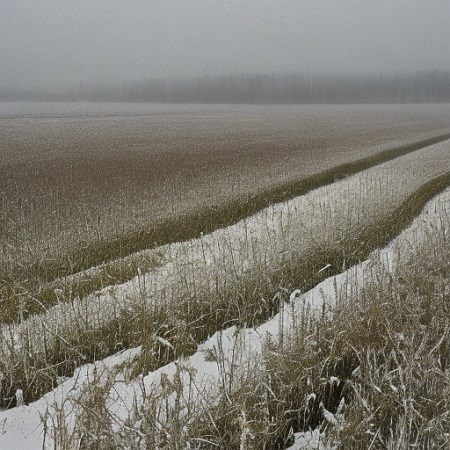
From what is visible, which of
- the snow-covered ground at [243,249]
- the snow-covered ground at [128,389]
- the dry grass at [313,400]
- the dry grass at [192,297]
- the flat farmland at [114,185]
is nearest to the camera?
the dry grass at [313,400]

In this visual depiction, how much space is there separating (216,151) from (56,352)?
26.2 m

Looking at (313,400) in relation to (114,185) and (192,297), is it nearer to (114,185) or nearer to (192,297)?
(192,297)

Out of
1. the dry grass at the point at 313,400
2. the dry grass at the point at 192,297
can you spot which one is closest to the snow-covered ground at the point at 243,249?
the dry grass at the point at 192,297

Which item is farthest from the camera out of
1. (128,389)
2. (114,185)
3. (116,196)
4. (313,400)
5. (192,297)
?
(114,185)

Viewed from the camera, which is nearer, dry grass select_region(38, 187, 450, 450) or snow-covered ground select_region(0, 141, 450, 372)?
dry grass select_region(38, 187, 450, 450)

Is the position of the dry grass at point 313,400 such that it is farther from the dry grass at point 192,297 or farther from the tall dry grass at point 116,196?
the tall dry grass at point 116,196

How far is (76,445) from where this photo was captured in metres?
3.77

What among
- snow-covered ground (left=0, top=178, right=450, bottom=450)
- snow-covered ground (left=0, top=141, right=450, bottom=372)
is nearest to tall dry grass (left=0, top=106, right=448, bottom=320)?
snow-covered ground (left=0, top=141, right=450, bottom=372)

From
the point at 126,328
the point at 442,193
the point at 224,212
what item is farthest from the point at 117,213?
the point at 442,193

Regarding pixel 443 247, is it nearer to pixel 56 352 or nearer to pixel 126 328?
pixel 126 328

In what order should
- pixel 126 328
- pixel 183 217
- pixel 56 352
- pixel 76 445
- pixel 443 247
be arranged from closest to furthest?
pixel 76 445, pixel 56 352, pixel 126 328, pixel 443 247, pixel 183 217

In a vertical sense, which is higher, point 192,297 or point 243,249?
point 243,249

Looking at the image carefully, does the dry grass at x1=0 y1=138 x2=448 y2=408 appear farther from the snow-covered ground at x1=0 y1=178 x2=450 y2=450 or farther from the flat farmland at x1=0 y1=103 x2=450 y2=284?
the flat farmland at x1=0 y1=103 x2=450 y2=284

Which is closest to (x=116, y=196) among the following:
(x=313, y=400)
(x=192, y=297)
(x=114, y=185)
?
(x=114, y=185)
